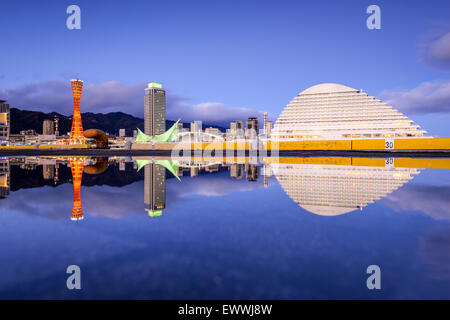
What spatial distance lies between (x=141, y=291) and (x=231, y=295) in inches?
33.0

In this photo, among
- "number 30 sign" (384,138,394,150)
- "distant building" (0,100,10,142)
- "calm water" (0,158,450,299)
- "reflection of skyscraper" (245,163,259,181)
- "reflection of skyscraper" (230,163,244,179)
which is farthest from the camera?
"distant building" (0,100,10,142)

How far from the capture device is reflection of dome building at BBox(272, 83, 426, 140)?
7712 cm

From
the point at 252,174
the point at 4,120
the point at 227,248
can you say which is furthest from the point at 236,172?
the point at 4,120

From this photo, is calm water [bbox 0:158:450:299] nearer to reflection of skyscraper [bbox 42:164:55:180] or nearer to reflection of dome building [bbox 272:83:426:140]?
reflection of skyscraper [bbox 42:164:55:180]

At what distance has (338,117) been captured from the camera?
89.8 metres

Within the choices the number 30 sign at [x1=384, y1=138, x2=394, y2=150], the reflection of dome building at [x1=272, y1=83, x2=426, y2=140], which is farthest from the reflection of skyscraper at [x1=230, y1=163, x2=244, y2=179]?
the reflection of dome building at [x1=272, y1=83, x2=426, y2=140]

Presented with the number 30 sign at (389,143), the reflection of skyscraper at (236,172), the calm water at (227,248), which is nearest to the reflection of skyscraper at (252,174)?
the reflection of skyscraper at (236,172)

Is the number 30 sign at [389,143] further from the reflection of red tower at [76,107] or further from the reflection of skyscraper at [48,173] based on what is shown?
the reflection of red tower at [76,107]

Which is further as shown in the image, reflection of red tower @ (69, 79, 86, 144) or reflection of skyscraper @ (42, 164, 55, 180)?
reflection of red tower @ (69, 79, 86, 144)

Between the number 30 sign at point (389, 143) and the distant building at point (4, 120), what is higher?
the distant building at point (4, 120)

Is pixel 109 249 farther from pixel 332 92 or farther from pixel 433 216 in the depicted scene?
pixel 332 92

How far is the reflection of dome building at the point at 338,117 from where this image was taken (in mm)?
77125

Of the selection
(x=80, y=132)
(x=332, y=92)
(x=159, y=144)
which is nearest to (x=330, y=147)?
(x=159, y=144)
